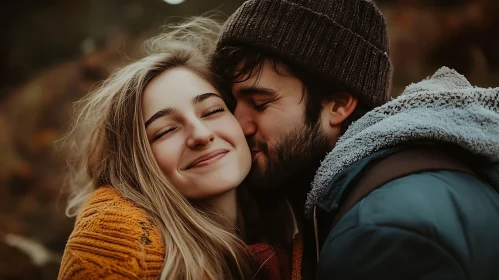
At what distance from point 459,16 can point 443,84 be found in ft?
10.7

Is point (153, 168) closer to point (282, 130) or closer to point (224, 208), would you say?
point (224, 208)

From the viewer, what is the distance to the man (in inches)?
43.7

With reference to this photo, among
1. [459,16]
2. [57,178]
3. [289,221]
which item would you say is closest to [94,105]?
[289,221]

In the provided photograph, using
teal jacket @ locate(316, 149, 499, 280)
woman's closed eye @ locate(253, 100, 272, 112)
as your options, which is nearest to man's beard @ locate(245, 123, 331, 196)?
woman's closed eye @ locate(253, 100, 272, 112)

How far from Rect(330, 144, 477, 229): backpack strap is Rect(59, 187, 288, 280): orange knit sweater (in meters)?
0.51

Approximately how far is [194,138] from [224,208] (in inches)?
12.3

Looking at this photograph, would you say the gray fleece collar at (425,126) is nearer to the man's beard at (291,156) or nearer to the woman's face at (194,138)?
the man's beard at (291,156)

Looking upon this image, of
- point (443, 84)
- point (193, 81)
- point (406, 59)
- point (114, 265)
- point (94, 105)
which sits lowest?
point (406, 59)

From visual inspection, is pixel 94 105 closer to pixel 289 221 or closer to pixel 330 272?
pixel 289 221

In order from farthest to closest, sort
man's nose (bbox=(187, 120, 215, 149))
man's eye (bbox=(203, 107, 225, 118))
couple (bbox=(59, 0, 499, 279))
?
man's eye (bbox=(203, 107, 225, 118)), man's nose (bbox=(187, 120, 215, 149)), couple (bbox=(59, 0, 499, 279))

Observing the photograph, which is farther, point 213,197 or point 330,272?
point 213,197

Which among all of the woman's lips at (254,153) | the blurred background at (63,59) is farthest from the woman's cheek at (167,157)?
the blurred background at (63,59)

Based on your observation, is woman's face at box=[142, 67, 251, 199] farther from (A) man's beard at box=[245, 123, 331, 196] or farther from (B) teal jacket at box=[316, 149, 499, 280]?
(B) teal jacket at box=[316, 149, 499, 280]

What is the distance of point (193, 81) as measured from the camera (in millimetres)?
1791
